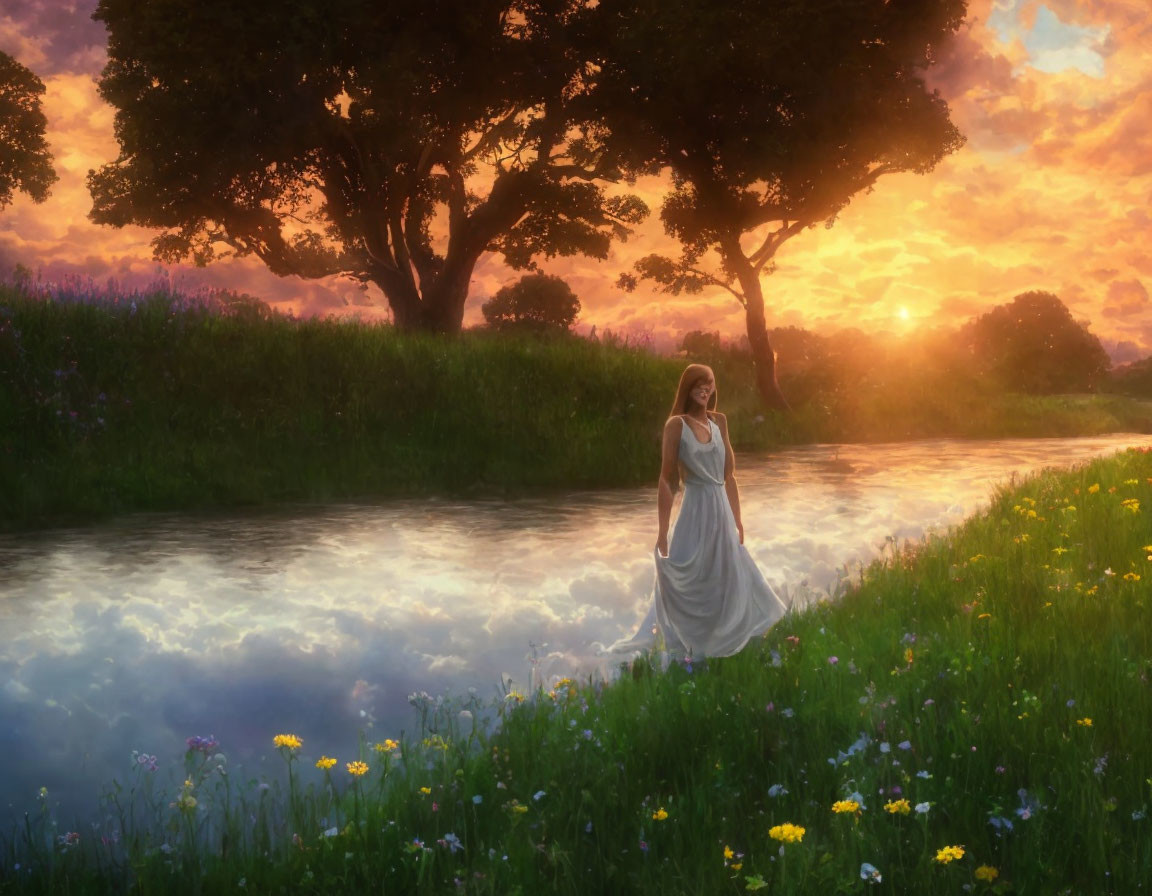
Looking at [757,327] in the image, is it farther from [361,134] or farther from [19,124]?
[19,124]

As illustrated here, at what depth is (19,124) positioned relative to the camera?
43.2 meters

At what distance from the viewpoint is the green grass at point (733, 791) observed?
148 inches

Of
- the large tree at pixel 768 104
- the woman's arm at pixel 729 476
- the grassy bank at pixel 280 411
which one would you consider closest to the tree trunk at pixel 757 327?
the large tree at pixel 768 104

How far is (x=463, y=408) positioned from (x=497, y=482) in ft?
5.28

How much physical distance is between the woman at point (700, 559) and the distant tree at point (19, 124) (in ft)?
144

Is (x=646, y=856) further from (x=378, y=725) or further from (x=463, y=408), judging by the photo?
(x=463, y=408)

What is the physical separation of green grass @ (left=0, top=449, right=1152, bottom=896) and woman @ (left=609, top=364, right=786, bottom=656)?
799 mm

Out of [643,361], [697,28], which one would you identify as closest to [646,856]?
[643,361]

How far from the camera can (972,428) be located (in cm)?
3053

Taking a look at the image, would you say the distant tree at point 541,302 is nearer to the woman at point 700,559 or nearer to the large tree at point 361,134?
the large tree at point 361,134

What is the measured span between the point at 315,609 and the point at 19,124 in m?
42.8

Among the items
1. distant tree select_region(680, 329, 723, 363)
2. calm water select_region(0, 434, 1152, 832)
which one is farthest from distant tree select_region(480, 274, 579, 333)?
calm water select_region(0, 434, 1152, 832)

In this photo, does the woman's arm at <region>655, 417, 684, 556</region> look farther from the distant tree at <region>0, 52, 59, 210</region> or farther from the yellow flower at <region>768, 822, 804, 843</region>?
the distant tree at <region>0, 52, 59, 210</region>

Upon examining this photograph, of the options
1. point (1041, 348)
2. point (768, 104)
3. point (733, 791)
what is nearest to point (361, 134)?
point (768, 104)
